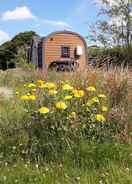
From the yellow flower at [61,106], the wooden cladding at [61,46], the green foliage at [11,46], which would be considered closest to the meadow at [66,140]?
the yellow flower at [61,106]

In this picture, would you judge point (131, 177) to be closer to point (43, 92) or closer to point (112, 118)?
point (112, 118)

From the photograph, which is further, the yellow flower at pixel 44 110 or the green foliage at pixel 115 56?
the green foliage at pixel 115 56

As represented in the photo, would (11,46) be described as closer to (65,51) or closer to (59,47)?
(65,51)

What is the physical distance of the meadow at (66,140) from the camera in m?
4.11

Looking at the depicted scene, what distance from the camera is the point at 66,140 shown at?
4590mm

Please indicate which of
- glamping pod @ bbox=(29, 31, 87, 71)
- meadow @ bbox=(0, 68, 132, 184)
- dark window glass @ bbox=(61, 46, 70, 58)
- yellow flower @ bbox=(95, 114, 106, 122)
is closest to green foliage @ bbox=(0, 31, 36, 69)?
glamping pod @ bbox=(29, 31, 87, 71)

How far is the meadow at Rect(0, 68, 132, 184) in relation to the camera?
4113 millimetres

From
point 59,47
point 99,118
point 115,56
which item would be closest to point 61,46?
point 59,47

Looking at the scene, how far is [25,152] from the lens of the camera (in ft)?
14.9

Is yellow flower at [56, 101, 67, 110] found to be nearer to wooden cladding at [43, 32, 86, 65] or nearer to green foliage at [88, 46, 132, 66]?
green foliage at [88, 46, 132, 66]

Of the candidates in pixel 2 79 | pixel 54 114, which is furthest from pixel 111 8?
pixel 54 114

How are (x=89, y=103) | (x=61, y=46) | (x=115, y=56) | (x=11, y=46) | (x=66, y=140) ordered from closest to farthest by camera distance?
(x=66, y=140), (x=89, y=103), (x=115, y=56), (x=61, y=46), (x=11, y=46)

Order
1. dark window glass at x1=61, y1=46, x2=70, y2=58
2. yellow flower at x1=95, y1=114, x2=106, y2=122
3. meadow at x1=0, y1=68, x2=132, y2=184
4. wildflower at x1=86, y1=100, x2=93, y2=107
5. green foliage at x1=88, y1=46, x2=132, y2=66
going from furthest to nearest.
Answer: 1. dark window glass at x1=61, y1=46, x2=70, y2=58
2. green foliage at x1=88, y1=46, x2=132, y2=66
3. wildflower at x1=86, y1=100, x2=93, y2=107
4. yellow flower at x1=95, y1=114, x2=106, y2=122
5. meadow at x1=0, y1=68, x2=132, y2=184

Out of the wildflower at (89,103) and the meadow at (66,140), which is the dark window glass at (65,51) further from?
the wildflower at (89,103)
